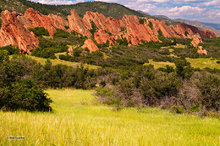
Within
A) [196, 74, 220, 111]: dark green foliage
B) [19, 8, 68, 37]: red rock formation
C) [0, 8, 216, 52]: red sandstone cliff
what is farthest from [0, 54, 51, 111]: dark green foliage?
[19, 8, 68, 37]: red rock formation

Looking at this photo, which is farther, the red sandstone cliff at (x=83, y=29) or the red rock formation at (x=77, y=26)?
the red rock formation at (x=77, y=26)

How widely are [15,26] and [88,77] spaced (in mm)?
39491

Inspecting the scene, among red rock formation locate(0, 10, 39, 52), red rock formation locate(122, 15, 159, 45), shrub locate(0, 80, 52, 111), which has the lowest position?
shrub locate(0, 80, 52, 111)

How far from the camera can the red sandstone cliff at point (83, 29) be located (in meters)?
55.6

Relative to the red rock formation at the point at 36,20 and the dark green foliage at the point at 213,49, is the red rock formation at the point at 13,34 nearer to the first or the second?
the red rock formation at the point at 36,20

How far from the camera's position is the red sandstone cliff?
55.6 m

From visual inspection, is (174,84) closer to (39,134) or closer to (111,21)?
(39,134)

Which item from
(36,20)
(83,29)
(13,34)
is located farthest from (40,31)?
(83,29)

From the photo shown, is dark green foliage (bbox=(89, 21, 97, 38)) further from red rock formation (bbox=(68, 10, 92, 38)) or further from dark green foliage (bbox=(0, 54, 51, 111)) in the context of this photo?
dark green foliage (bbox=(0, 54, 51, 111))

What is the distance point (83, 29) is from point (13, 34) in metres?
65.3

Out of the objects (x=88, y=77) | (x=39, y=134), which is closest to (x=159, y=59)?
(x=88, y=77)

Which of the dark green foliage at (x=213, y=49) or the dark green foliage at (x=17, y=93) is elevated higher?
the dark green foliage at (x=213, y=49)

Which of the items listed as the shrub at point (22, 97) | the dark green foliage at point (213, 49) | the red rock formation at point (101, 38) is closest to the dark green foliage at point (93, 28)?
the red rock formation at point (101, 38)

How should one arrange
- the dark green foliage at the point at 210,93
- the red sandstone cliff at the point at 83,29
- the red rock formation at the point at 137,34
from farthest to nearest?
1. the red rock formation at the point at 137,34
2. the red sandstone cliff at the point at 83,29
3. the dark green foliage at the point at 210,93
